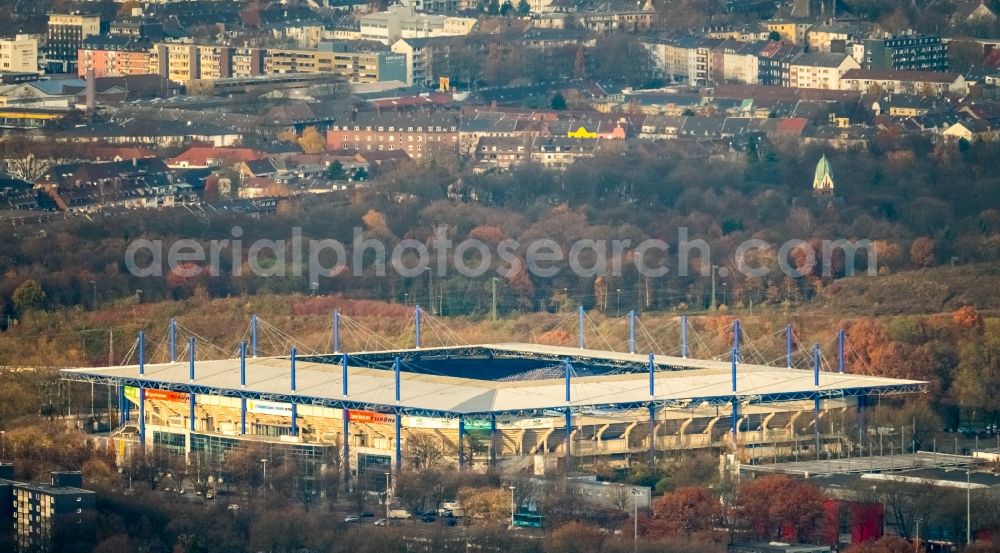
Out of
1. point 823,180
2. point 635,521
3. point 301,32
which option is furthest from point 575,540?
point 301,32

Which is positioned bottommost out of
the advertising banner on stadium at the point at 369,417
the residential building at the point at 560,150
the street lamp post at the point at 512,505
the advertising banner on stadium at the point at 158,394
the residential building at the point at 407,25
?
the street lamp post at the point at 512,505

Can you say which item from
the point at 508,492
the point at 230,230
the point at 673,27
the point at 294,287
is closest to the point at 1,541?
the point at 508,492

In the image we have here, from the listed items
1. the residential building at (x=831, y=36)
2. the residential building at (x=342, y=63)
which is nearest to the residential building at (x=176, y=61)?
the residential building at (x=342, y=63)

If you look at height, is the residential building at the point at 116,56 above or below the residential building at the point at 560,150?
above

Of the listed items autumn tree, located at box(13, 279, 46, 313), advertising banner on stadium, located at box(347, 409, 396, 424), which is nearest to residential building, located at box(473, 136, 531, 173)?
autumn tree, located at box(13, 279, 46, 313)

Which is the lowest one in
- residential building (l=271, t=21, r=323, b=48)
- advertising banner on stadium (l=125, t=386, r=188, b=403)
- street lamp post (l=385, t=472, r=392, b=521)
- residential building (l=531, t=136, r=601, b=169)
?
street lamp post (l=385, t=472, r=392, b=521)

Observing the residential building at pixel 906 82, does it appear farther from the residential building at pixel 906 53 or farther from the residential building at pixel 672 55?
the residential building at pixel 672 55

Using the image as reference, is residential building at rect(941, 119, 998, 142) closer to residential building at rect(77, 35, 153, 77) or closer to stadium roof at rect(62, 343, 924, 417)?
residential building at rect(77, 35, 153, 77)
